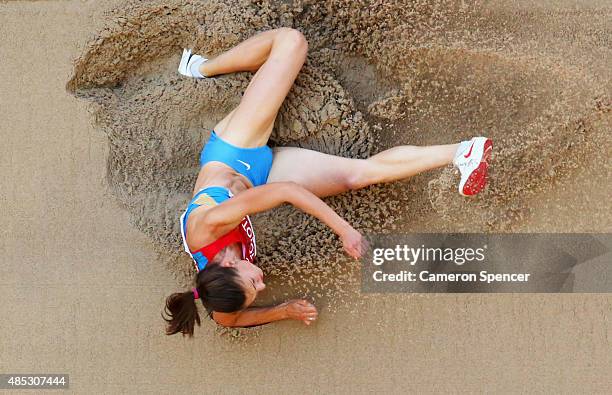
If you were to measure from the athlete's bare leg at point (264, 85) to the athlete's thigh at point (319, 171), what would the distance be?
0.45 feet

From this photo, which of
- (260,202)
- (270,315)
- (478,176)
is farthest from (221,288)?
(478,176)

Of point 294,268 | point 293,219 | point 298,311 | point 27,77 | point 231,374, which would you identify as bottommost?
point 231,374

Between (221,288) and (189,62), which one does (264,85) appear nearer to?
(189,62)

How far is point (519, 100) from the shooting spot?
9.11 ft

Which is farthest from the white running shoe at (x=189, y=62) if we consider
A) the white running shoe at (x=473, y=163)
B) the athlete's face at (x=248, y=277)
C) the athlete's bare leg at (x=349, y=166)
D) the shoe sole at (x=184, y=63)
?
the white running shoe at (x=473, y=163)

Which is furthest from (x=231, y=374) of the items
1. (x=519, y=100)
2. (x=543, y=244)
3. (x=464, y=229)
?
(x=519, y=100)

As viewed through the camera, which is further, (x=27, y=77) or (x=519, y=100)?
(x=27, y=77)

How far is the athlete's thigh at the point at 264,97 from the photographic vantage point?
2639 mm

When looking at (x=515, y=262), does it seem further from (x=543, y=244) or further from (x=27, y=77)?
(x=27, y=77)

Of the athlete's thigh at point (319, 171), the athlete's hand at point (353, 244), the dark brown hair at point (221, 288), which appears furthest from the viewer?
the athlete's thigh at point (319, 171)

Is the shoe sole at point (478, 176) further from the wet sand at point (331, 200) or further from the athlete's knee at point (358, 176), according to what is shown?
the athlete's knee at point (358, 176)

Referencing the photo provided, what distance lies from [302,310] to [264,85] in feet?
2.98

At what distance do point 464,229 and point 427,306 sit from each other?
35 cm

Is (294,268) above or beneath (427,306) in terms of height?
above
